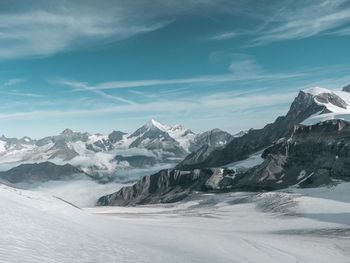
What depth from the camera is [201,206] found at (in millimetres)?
185250

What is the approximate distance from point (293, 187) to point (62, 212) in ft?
513

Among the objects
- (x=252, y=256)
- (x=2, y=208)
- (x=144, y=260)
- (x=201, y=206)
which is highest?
(x=2, y=208)

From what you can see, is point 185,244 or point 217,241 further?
point 217,241

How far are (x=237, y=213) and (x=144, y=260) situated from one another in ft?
406

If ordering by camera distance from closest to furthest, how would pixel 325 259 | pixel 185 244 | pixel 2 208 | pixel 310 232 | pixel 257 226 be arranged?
pixel 2 208 < pixel 185 244 < pixel 325 259 < pixel 310 232 < pixel 257 226

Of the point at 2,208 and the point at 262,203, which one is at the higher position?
the point at 2,208

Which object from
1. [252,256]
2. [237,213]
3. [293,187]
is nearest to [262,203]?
[237,213]

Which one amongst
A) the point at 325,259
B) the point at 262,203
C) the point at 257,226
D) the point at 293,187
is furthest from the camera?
the point at 293,187

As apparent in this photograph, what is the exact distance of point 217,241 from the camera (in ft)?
155

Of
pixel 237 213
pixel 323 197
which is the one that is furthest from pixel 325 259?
pixel 323 197

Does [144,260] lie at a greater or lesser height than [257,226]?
greater

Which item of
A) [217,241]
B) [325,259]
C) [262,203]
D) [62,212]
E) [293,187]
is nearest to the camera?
[62,212]

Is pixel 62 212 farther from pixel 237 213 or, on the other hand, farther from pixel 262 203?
pixel 262 203

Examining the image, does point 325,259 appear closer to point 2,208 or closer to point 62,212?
point 62,212
